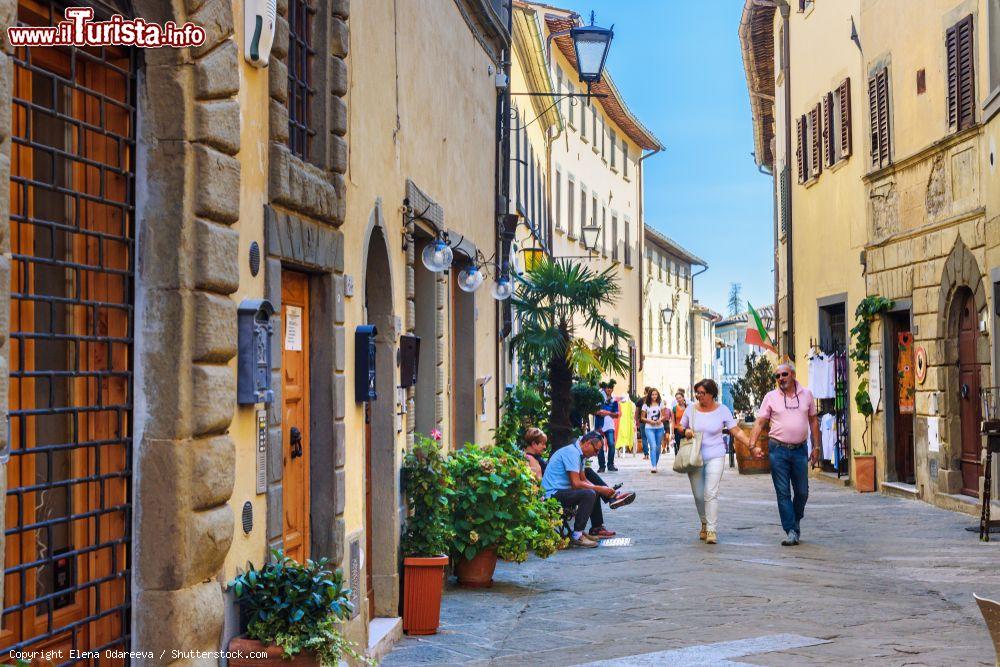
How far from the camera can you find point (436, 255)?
1023 cm

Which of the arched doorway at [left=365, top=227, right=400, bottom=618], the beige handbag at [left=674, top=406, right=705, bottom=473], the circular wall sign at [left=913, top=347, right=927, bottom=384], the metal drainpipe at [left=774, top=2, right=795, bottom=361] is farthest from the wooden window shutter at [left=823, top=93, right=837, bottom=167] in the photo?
the arched doorway at [left=365, top=227, right=400, bottom=618]

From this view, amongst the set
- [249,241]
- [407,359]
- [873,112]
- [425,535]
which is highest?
[873,112]

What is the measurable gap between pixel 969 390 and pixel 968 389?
33 millimetres

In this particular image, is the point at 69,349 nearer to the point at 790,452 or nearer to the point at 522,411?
the point at 790,452

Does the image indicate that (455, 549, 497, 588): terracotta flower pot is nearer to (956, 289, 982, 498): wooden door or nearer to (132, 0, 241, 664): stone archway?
(132, 0, 241, 664): stone archway

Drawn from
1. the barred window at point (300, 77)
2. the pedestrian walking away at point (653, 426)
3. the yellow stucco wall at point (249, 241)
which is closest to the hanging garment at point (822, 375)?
the pedestrian walking away at point (653, 426)

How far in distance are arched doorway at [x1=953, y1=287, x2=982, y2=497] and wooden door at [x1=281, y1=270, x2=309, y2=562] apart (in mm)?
10453

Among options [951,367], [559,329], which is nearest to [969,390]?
[951,367]

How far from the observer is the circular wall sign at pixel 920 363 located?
1722 cm

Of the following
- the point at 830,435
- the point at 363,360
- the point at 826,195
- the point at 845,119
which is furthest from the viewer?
the point at 826,195

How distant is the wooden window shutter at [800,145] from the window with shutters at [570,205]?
28.7 ft

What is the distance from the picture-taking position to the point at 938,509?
16.4 metres

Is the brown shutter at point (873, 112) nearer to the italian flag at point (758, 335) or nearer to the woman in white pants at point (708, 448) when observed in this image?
the woman in white pants at point (708, 448)

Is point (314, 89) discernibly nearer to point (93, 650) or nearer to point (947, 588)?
point (93, 650)
